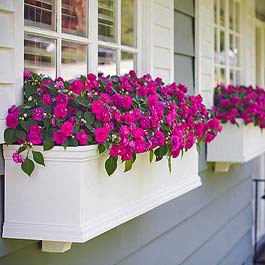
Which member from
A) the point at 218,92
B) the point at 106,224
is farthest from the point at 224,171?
the point at 106,224

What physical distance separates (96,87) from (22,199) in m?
0.51

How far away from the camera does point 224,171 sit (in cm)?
381

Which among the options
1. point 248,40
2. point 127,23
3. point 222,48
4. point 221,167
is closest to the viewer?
point 127,23

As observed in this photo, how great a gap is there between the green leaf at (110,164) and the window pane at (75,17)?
1.89 feet

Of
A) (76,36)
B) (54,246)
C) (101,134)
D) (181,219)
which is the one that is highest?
(76,36)

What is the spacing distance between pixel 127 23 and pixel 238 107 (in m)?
1.19

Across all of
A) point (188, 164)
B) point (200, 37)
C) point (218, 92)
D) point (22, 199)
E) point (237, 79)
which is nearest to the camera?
point (22, 199)

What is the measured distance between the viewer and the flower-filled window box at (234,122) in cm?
356

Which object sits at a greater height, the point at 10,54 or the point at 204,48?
the point at 204,48

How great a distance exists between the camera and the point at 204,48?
351 centimetres

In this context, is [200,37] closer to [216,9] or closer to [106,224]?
[216,9]

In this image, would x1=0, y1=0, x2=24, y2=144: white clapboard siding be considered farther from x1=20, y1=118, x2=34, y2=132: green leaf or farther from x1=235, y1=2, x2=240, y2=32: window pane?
x1=235, y1=2, x2=240, y2=32: window pane

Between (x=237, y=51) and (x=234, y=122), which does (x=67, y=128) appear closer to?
(x=234, y=122)

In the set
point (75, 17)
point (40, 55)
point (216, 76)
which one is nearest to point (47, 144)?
point (40, 55)
